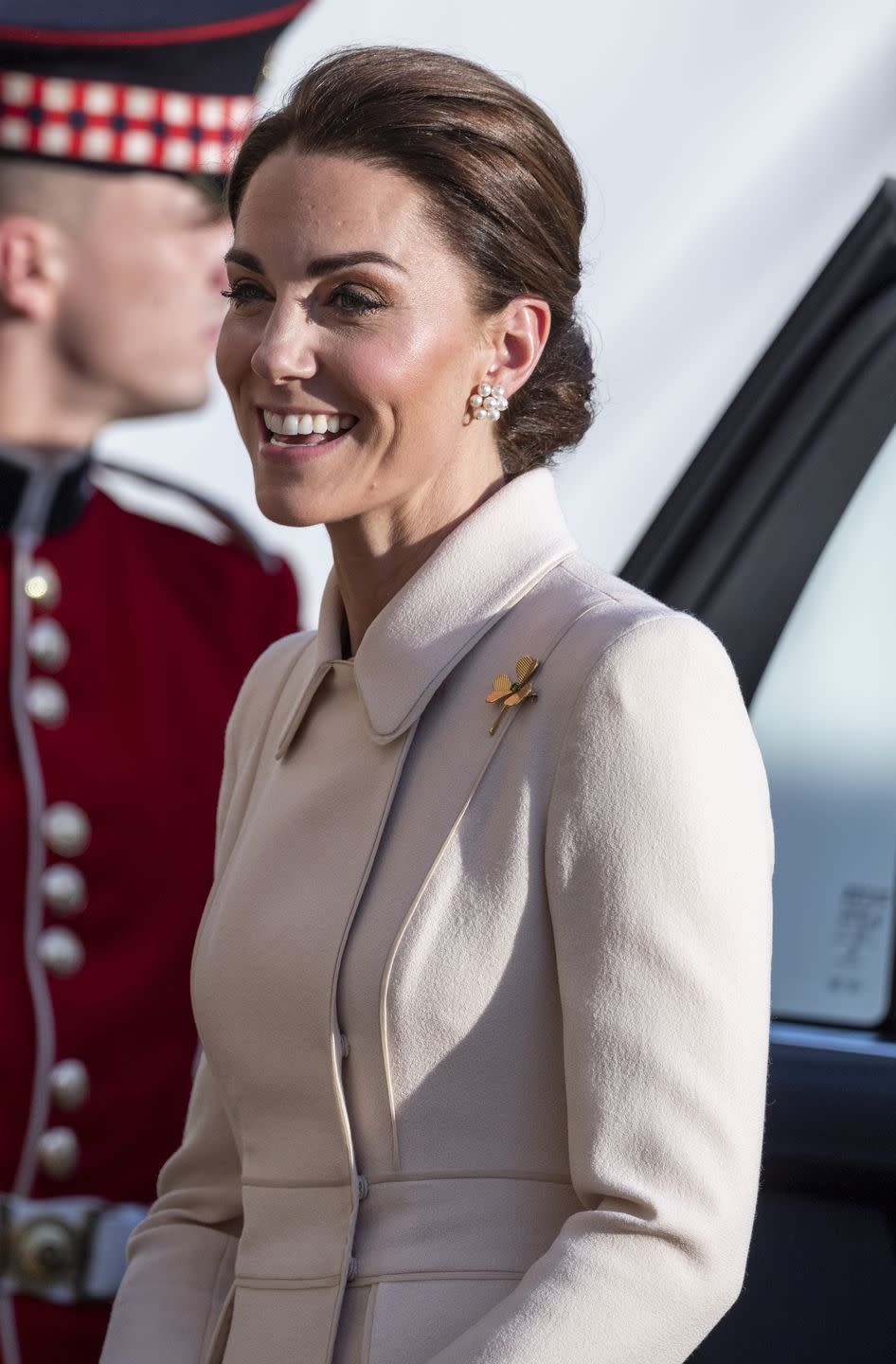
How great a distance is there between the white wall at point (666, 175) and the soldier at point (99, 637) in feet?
0.34

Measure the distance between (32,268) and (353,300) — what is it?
860 mm

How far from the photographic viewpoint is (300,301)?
1.50m

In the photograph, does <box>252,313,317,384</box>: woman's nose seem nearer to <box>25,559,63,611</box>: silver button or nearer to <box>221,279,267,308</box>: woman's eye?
<box>221,279,267,308</box>: woman's eye

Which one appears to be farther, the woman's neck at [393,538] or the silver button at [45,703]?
the silver button at [45,703]

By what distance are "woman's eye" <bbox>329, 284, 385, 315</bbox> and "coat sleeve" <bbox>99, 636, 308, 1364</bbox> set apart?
1.42 ft

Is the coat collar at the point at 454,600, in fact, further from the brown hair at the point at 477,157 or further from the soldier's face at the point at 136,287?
the soldier's face at the point at 136,287

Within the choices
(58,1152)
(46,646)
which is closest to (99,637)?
(46,646)

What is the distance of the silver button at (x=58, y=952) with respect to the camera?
6.76ft

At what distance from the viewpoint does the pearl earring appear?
5.02ft

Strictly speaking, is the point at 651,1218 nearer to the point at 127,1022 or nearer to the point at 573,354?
the point at 573,354

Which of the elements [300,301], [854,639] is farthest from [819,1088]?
[300,301]

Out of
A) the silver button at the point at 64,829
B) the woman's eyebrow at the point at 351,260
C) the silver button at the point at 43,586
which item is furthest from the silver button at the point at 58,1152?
the woman's eyebrow at the point at 351,260

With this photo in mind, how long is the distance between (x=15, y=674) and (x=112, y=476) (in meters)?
0.33

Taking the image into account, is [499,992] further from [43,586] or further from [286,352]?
[43,586]
